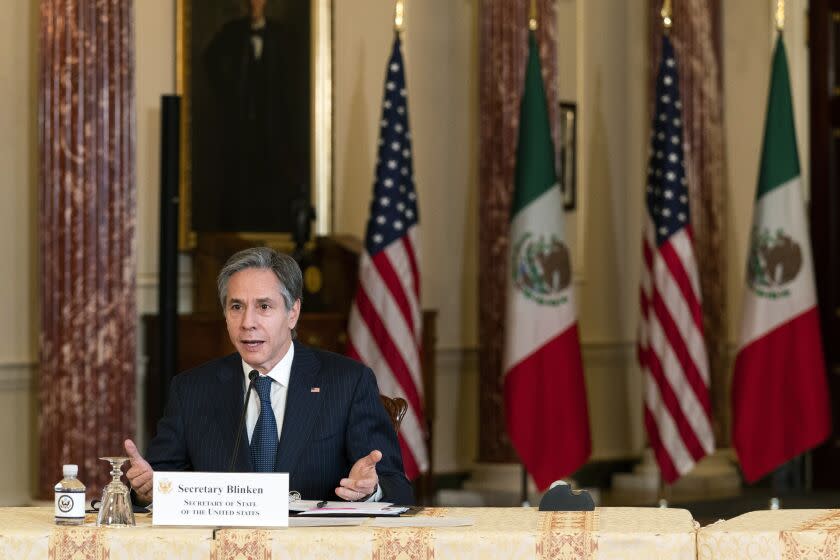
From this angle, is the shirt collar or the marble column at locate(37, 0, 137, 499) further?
the marble column at locate(37, 0, 137, 499)

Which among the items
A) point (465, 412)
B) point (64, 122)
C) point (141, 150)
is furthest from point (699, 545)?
point (465, 412)

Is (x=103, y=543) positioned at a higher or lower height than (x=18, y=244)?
lower

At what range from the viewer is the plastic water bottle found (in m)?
3.04

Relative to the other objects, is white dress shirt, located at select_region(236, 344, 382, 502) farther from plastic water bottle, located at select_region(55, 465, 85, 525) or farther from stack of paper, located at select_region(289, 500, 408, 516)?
plastic water bottle, located at select_region(55, 465, 85, 525)

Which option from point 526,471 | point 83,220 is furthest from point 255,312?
point 526,471

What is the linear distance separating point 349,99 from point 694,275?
212 centimetres

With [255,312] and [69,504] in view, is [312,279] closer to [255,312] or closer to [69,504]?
[255,312]

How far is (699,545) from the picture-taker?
2.74 metres

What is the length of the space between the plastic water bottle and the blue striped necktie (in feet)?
2.12

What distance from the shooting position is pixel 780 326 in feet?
27.6

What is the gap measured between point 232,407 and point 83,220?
3013 millimetres

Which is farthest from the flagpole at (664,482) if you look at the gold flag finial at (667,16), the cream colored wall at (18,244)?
the cream colored wall at (18,244)

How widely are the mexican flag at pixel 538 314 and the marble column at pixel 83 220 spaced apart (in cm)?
227

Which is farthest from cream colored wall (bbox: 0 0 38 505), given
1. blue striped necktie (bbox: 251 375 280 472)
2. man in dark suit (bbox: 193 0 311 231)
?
blue striped necktie (bbox: 251 375 280 472)
